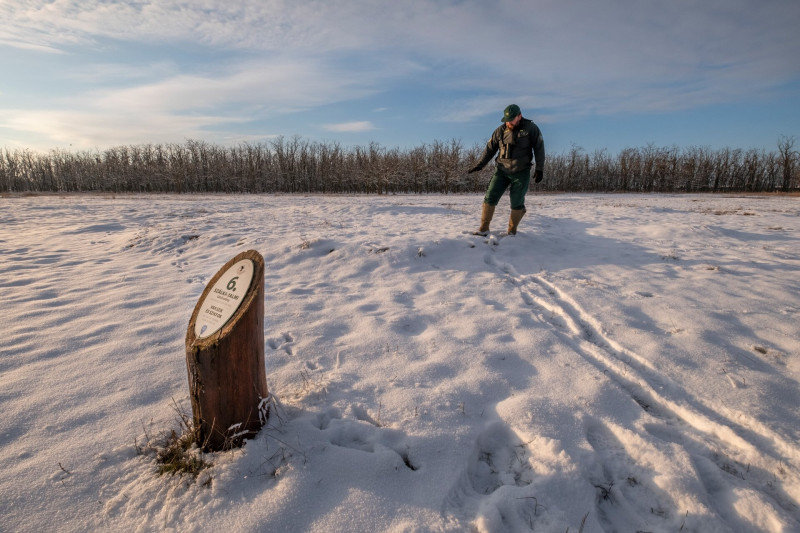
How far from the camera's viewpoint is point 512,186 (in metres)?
6.52

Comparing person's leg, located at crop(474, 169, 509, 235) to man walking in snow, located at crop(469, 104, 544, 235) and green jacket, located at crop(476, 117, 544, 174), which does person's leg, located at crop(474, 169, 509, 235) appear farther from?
green jacket, located at crop(476, 117, 544, 174)

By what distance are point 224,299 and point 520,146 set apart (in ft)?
18.3

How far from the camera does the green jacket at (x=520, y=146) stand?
243 inches

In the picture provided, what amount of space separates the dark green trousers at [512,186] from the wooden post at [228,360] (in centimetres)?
523

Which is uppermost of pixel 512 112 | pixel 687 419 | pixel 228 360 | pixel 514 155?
pixel 512 112

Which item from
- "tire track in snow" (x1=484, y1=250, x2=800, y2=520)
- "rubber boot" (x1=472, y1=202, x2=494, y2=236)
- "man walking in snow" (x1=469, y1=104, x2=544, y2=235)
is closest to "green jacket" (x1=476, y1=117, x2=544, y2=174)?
"man walking in snow" (x1=469, y1=104, x2=544, y2=235)

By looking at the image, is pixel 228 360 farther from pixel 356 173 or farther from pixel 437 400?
pixel 356 173

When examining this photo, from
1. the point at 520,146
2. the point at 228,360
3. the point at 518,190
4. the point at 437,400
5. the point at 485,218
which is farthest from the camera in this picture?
the point at 485,218


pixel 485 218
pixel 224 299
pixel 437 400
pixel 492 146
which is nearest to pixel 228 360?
pixel 224 299

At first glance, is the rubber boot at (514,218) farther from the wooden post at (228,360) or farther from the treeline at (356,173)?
the treeline at (356,173)

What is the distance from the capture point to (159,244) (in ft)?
23.9

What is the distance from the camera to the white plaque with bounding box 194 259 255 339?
192cm

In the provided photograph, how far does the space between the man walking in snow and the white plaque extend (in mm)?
4837

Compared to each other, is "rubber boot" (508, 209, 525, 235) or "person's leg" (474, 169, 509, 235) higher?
"person's leg" (474, 169, 509, 235)
